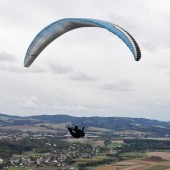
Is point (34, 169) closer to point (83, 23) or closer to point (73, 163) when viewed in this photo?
point (73, 163)

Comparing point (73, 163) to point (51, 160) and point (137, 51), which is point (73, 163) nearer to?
point (51, 160)

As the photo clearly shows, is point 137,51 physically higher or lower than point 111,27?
lower

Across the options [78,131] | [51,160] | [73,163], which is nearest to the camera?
[78,131]

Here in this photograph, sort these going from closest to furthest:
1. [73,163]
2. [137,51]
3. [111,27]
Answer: [137,51] < [111,27] < [73,163]

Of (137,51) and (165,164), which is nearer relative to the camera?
(137,51)

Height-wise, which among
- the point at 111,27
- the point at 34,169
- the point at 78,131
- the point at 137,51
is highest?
the point at 111,27

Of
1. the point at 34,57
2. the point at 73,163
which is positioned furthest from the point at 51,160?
the point at 34,57
